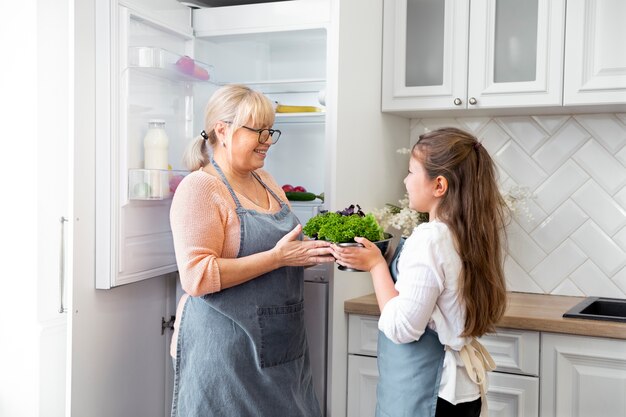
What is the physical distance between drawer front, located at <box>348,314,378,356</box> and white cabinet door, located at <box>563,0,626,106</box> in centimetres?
99

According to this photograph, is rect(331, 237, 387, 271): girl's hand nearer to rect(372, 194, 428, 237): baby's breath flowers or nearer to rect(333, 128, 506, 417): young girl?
rect(333, 128, 506, 417): young girl

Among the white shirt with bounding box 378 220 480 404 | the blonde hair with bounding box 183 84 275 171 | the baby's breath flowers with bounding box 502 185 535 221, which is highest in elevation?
the blonde hair with bounding box 183 84 275 171

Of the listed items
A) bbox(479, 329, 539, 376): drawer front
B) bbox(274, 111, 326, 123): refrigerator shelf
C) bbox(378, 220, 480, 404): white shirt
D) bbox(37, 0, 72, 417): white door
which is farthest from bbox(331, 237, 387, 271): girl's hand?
bbox(37, 0, 72, 417): white door

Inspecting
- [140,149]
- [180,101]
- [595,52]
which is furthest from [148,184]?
[595,52]

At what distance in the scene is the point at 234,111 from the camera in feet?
→ 6.37

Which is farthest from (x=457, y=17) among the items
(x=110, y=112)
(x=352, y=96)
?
(x=110, y=112)

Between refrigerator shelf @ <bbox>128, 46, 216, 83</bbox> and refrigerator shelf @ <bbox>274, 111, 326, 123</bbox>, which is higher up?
refrigerator shelf @ <bbox>128, 46, 216, 83</bbox>

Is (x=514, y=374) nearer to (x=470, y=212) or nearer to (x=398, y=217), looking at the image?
(x=398, y=217)

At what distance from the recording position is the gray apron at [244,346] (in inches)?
74.2

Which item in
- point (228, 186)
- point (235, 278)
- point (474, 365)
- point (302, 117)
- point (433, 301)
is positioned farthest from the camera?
point (302, 117)

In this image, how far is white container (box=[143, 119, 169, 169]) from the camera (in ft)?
6.96

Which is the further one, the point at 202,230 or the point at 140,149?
the point at 140,149

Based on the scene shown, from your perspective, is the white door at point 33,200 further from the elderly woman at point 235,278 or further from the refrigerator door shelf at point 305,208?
the refrigerator door shelf at point 305,208

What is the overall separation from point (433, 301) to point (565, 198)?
1.31m
